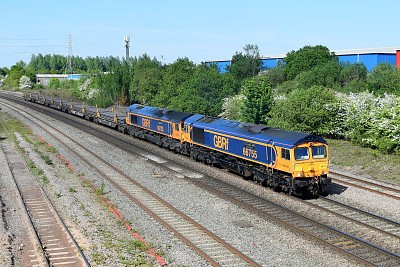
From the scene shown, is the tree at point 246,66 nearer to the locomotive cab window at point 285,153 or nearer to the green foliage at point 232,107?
the green foliage at point 232,107

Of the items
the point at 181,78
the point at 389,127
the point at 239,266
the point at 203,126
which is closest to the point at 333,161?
the point at 389,127

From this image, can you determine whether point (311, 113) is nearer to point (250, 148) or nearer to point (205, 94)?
point (250, 148)

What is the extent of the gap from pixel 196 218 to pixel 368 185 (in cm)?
1230

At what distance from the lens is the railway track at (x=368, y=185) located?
2459 centimetres

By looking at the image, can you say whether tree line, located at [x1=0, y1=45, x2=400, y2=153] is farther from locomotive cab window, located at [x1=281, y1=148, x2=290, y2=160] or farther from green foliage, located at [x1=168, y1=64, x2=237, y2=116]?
locomotive cab window, located at [x1=281, y1=148, x2=290, y2=160]

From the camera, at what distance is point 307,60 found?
263 ft

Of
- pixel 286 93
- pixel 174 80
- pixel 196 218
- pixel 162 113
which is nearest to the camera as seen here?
pixel 196 218

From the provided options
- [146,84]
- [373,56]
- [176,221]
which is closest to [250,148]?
[176,221]

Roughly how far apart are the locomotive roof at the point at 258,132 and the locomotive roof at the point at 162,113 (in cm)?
273

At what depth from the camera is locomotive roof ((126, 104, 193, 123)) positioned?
122 feet

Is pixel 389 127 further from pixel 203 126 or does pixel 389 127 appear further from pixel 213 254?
pixel 213 254

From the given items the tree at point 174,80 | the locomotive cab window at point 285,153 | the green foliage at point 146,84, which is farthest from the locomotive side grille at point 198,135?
the green foliage at point 146,84

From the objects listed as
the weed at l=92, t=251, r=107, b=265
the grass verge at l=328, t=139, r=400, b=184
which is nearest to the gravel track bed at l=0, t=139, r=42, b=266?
the weed at l=92, t=251, r=107, b=265

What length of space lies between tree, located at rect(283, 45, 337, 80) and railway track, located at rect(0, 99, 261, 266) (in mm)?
53755
